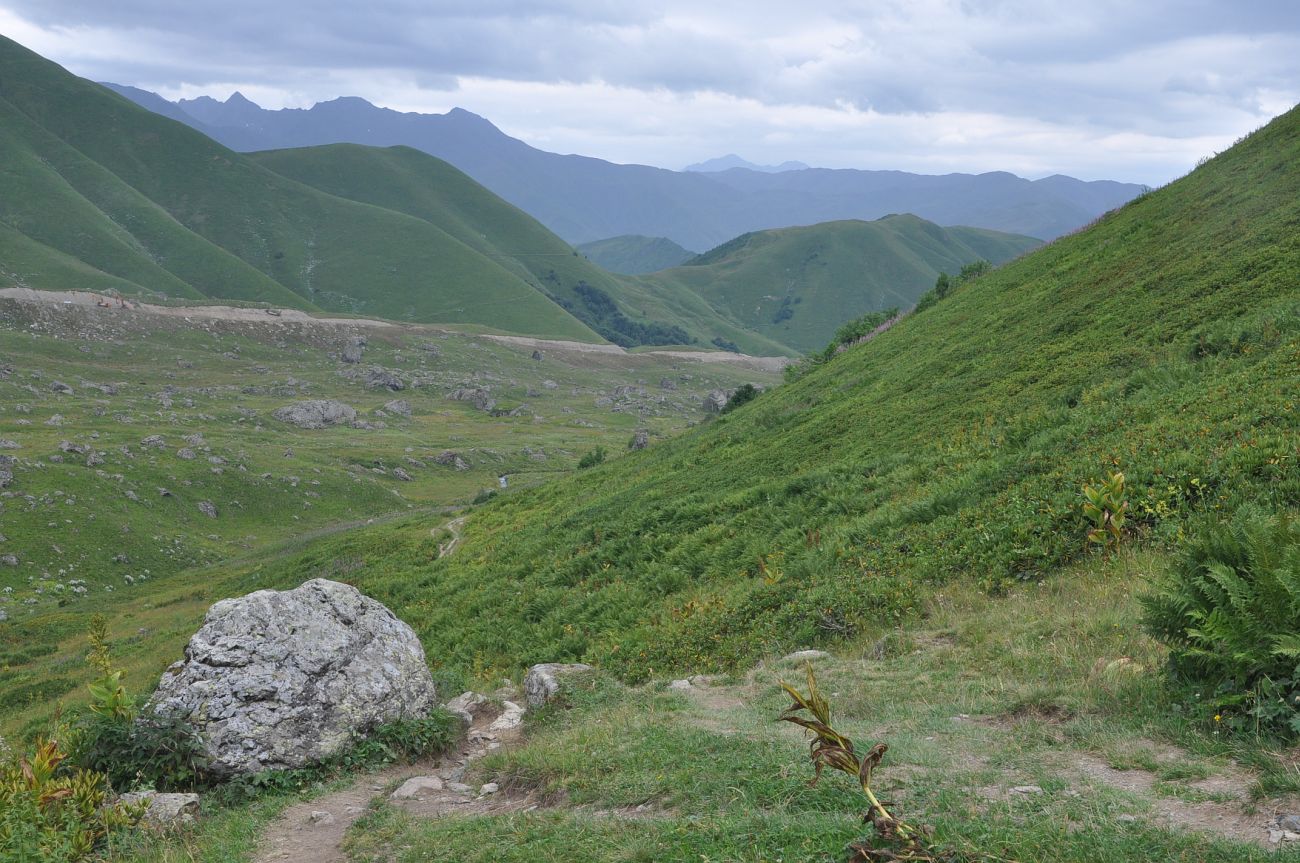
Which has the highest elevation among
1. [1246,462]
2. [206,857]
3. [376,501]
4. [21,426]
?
[1246,462]

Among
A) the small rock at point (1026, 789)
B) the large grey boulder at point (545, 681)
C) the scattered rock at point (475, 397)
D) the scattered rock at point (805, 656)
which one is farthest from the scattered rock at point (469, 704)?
the scattered rock at point (475, 397)

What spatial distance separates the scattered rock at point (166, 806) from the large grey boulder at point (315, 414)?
10128 cm

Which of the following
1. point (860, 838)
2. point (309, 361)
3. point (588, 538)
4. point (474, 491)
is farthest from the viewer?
point (309, 361)

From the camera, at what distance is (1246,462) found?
12469 mm

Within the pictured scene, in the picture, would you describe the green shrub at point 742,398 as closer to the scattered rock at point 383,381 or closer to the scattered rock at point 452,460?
the scattered rock at point 452,460

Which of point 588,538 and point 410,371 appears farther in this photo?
point 410,371

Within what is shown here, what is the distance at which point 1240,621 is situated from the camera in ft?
24.8

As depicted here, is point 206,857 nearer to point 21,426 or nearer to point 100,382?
point 21,426

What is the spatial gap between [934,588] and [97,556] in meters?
62.2

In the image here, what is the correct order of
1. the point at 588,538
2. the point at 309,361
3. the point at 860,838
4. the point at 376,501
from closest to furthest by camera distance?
the point at 860,838, the point at 588,538, the point at 376,501, the point at 309,361

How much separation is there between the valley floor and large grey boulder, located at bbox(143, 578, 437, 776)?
3.70 feet

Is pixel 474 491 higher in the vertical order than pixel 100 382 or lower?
lower

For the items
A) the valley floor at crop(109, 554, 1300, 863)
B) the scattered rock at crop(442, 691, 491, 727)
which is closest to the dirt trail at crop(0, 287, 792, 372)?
the scattered rock at crop(442, 691, 491, 727)

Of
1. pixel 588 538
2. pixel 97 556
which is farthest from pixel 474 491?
pixel 588 538
